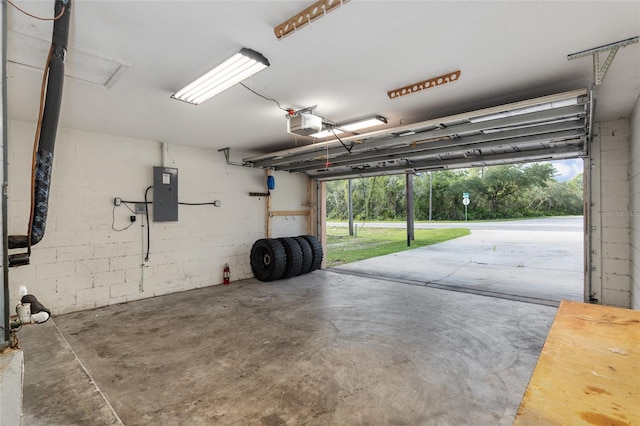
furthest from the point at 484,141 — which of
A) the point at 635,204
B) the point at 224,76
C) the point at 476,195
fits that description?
the point at 476,195

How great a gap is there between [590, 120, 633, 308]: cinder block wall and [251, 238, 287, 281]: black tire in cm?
478

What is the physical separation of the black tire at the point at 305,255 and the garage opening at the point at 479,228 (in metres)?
0.89

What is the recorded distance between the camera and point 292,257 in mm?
5926

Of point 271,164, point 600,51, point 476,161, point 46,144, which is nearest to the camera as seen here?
point 46,144

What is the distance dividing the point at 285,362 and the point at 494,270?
584cm

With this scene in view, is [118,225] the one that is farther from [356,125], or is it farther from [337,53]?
[337,53]

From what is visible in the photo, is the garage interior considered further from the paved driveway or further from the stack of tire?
the paved driveway

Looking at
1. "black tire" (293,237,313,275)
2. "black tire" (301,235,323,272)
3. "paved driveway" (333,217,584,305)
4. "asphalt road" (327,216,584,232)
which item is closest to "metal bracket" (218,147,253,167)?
"black tire" (293,237,313,275)

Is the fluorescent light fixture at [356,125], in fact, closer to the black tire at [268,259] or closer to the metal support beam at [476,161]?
the metal support beam at [476,161]

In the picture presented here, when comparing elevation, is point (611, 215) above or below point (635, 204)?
below

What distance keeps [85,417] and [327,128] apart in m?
3.55

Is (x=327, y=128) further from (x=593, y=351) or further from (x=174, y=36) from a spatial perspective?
(x=593, y=351)

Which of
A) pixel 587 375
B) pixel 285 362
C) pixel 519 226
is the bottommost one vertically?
pixel 285 362

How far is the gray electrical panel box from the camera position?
4.81 meters
